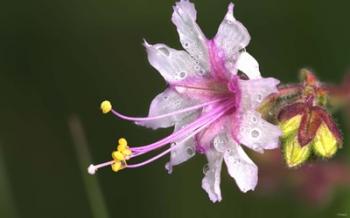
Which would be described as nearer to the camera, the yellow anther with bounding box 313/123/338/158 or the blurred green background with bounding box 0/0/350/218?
the yellow anther with bounding box 313/123/338/158

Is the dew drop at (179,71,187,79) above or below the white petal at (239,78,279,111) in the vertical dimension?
above

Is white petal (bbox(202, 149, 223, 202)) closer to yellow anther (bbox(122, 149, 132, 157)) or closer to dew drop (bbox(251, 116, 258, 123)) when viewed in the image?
dew drop (bbox(251, 116, 258, 123))

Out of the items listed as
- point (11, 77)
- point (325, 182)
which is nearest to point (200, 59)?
point (325, 182)

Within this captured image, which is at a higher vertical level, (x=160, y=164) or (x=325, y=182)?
(x=160, y=164)

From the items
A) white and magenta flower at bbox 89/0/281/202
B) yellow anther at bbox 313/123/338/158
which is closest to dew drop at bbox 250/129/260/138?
white and magenta flower at bbox 89/0/281/202

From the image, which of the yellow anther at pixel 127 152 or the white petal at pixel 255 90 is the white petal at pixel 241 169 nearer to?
the white petal at pixel 255 90

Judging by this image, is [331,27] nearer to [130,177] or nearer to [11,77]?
[130,177]

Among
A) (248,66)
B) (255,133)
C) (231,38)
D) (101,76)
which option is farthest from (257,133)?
(101,76)

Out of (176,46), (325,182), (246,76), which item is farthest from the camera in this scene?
(176,46)
